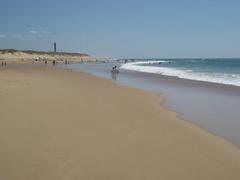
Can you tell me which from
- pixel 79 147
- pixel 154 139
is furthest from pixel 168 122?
pixel 79 147

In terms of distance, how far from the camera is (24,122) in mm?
7930

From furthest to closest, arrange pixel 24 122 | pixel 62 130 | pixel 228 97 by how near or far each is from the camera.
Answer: pixel 228 97 < pixel 24 122 < pixel 62 130

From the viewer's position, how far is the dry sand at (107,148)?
495 centimetres

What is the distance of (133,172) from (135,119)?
13.5ft

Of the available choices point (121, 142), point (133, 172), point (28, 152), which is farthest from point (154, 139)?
point (28, 152)

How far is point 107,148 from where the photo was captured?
20.1ft

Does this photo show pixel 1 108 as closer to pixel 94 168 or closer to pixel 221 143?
pixel 94 168

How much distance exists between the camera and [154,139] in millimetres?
6883

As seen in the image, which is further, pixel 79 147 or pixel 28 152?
pixel 79 147

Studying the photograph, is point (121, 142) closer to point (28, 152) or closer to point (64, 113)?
point (28, 152)

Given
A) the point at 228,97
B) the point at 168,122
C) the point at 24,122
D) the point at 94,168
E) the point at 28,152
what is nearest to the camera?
the point at 94,168

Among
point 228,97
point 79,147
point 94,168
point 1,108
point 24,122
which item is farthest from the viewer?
point 228,97

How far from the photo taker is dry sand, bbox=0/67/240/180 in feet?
16.2

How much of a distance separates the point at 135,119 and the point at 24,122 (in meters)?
2.94
